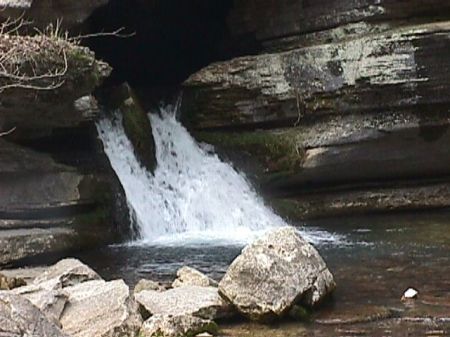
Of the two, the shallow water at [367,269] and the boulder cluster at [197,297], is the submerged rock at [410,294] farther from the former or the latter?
the boulder cluster at [197,297]

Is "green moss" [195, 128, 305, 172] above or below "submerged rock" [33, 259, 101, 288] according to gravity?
above

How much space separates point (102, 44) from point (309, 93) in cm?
568

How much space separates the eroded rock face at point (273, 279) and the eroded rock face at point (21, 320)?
6.89ft

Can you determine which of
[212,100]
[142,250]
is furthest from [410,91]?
[142,250]

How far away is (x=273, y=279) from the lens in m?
6.91

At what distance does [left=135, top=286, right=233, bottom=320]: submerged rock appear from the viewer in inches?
262

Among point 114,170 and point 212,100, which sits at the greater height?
point 212,100

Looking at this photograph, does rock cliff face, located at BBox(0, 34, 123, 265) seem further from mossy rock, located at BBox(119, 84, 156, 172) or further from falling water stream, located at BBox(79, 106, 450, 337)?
mossy rock, located at BBox(119, 84, 156, 172)

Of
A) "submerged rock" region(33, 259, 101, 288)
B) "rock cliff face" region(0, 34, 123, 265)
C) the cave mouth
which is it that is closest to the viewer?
"submerged rock" region(33, 259, 101, 288)

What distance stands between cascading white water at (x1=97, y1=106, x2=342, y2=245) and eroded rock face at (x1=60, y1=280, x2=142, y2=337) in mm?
5286

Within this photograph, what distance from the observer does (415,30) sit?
523 inches

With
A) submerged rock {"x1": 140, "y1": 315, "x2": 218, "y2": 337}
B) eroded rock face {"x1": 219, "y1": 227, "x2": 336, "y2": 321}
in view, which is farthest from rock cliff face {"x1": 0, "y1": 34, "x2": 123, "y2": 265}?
submerged rock {"x1": 140, "y1": 315, "x2": 218, "y2": 337}

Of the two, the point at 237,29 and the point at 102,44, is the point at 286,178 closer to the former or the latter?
the point at 237,29

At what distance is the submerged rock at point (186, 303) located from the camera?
6645 mm
